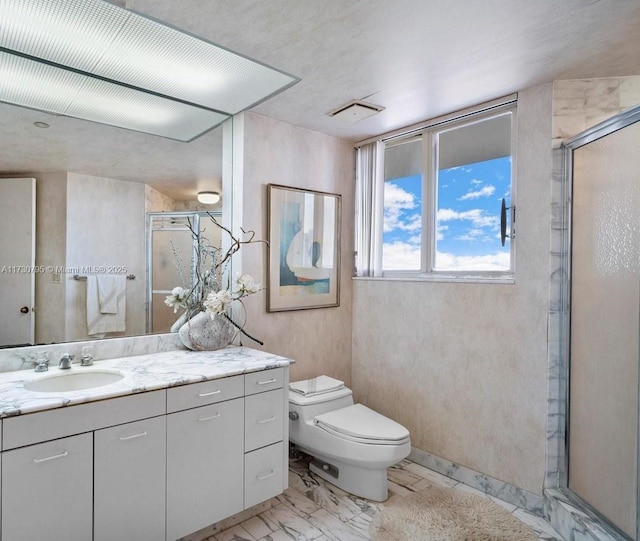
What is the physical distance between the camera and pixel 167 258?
2279 millimetres

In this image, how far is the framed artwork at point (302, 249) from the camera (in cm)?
264

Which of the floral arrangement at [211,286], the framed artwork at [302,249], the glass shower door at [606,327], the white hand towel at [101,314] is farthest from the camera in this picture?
the framed artwork at [302,249]

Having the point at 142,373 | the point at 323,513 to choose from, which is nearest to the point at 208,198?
the point at 142,373

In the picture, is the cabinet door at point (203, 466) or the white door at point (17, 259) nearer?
the cabinet door at point (203, 466)

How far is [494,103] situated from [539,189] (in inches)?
23.4

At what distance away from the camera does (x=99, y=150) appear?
2.07 meters

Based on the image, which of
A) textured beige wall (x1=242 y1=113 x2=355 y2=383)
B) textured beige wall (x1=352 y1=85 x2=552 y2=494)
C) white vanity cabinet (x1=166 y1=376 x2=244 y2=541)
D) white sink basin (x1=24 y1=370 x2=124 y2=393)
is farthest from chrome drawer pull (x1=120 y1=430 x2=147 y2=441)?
textured beige wall (x1=352 y1=85 x2=552 y2=494)

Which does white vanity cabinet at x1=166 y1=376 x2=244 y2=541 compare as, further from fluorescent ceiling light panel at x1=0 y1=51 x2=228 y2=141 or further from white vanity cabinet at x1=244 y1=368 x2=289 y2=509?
fluorescent ceiling light panel at x1=0 y1=51 x2=228 y2=141

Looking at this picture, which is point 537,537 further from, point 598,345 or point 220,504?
point 220,504

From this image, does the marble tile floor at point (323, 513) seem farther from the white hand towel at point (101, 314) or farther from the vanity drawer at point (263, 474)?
the white hand towel at point (101, 314)

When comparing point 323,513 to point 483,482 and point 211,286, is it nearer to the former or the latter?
point 483,482

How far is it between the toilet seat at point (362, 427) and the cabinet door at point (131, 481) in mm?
959

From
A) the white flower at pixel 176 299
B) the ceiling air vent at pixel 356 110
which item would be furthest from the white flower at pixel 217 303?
the ceiling air vent at pixel 356 110

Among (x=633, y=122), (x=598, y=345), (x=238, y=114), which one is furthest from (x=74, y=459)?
(x=633, y=122)
